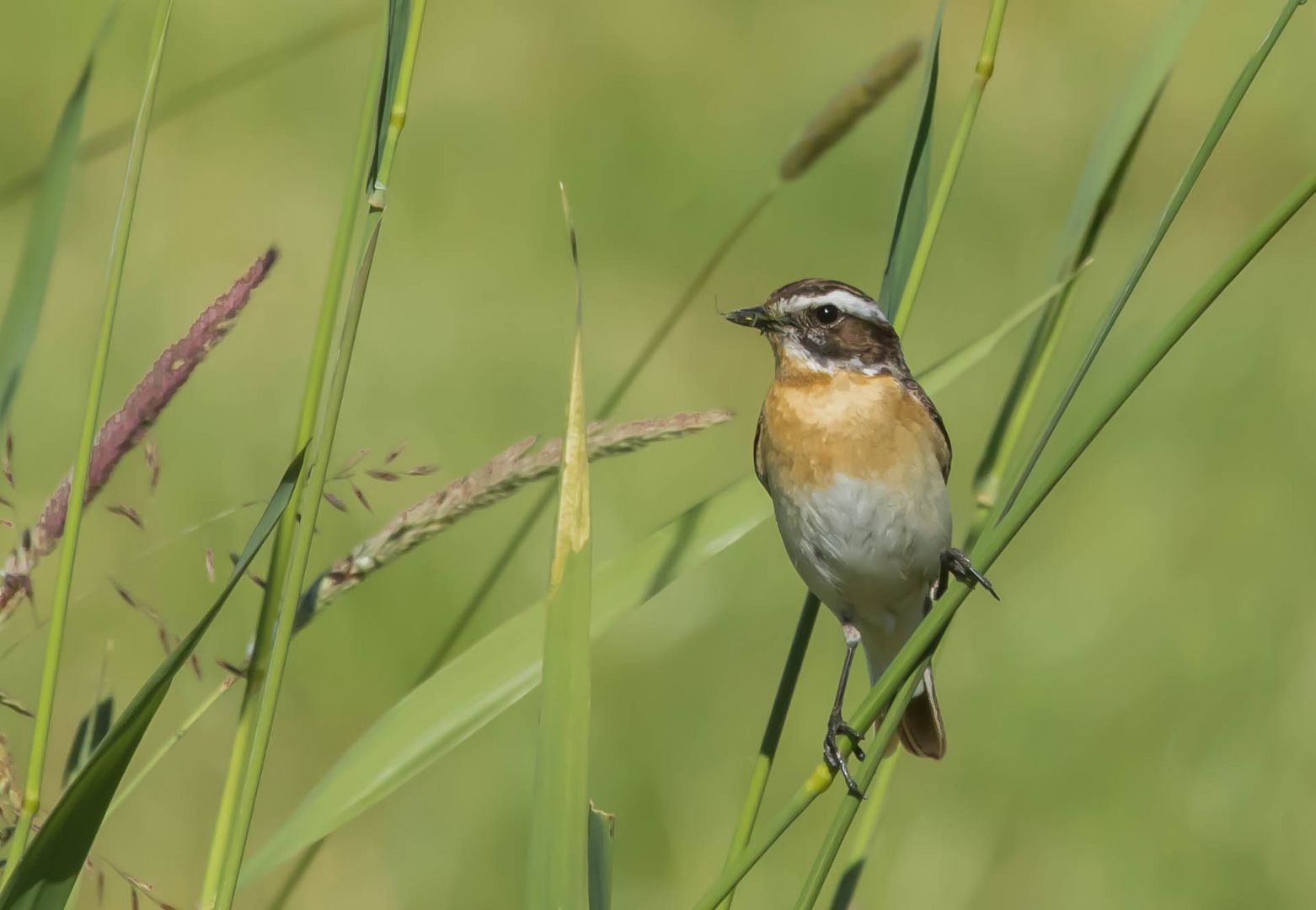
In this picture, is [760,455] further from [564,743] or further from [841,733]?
[564,743]

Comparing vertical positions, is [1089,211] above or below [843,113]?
below

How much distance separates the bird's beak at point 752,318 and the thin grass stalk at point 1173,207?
1008 mm

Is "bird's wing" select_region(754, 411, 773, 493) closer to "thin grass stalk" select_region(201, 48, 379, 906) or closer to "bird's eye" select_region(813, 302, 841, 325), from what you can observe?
"bird's eye" select_region(813, 302, 841, 325)

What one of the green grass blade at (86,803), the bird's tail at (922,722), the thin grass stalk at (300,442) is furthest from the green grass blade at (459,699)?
the bird's tail at (922,722)

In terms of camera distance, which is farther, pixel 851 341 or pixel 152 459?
pixel 851 341

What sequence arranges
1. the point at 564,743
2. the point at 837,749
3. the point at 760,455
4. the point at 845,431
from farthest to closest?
the point at 760,455
the point at 845,431
the point at 837,749
the point at 564,743

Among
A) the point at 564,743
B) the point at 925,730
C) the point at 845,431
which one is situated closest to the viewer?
the point at 564,743

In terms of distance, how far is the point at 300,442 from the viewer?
5.92ft

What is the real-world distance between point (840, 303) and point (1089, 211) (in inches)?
31.4

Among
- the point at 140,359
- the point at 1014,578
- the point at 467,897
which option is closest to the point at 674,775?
the point at 467,897

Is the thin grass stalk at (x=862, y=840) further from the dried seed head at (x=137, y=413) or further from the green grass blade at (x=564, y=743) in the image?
the dried seed head at (x=137, y=413)

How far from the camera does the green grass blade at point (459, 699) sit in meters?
1.91

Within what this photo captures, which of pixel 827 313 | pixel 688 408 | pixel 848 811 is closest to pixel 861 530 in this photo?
pixel 827 313

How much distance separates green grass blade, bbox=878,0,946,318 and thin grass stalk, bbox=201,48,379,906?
2.69ft
